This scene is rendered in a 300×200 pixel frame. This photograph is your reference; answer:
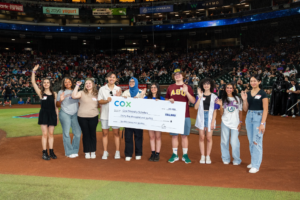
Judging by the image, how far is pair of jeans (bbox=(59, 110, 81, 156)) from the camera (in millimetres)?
6367

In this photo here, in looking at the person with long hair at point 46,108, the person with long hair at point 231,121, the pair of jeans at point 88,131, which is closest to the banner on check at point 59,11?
the person with long hair at point 46,108

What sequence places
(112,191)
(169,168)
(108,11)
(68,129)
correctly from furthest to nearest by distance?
1. (108,11)
2. (68,129)
3. (169,168)
4. (112,191)

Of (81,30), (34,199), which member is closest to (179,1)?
(81,30)

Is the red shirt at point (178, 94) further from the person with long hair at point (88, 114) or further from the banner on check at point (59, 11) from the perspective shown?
the banner on check at point (59, 11)

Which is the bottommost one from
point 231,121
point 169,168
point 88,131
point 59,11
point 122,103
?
point 169,168

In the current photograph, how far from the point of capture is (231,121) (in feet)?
18.6

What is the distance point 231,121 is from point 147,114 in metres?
1.93

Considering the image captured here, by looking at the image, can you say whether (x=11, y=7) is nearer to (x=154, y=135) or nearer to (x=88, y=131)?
(x=88, y=131)

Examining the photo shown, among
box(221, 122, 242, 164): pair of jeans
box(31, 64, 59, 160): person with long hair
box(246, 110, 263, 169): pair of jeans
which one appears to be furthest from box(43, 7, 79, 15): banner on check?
box(246, 110, 263, 169): pair of jeans

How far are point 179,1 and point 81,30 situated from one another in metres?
16.2

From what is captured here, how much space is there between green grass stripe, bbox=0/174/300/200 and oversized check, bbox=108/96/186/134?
5.63ft

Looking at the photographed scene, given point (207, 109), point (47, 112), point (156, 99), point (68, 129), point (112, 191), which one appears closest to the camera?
point (112, 191)

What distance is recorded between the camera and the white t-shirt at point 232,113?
5.64m

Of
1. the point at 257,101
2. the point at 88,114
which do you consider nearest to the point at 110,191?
the point at 88,114
